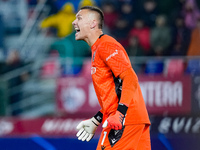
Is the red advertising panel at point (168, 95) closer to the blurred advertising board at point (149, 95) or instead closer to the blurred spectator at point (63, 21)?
the blurred advertising board at point (149, 95)

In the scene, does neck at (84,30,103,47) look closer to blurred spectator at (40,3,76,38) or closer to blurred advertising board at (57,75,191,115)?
blurred advertising board at (57,75,191,115)

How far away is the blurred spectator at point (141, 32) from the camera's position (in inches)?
364

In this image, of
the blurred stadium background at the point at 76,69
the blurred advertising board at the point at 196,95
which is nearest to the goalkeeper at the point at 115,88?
the blurred stadium background at the point at 76,69

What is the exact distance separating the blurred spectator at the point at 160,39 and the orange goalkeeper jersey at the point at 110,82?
5451mm

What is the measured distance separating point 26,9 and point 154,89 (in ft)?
12.4

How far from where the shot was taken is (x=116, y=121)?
129 inches

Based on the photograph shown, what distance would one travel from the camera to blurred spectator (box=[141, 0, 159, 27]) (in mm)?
9406

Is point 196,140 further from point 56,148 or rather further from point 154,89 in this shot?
point 56,148

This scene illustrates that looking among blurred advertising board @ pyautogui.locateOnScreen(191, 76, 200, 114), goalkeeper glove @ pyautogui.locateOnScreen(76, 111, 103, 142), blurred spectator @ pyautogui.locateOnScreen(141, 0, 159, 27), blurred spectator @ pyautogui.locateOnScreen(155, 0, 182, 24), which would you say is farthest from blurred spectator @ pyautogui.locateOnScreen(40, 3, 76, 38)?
goalkeeper glove @ pyautogui.locateOnScreen(76, 111, 103, 142)

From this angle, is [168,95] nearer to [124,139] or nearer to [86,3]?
[86,3]

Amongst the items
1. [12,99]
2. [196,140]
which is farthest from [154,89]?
[12,99]

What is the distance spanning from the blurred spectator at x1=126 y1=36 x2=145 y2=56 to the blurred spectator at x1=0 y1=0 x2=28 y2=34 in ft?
8.69

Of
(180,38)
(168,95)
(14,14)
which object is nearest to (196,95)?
(168,95)

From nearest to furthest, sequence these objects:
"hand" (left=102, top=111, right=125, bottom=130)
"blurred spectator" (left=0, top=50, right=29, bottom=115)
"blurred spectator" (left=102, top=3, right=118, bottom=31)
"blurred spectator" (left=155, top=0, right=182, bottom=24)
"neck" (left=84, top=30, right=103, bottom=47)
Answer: "hand" (left=102, top=111, right=125, bottom=130) < "neck" (left=84, top=30, right=103, bottom=47) < "blurred spectator" (left=0, top=50, right=29, bottom=115) < "blurred spectator" (left=155, top=0, right=182, bottom=24) < "blurred spectator" (left=102, top=3, right=118, bottom=31)
